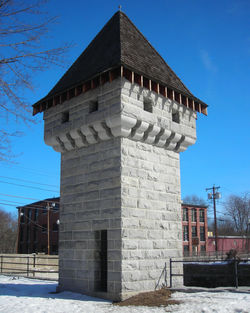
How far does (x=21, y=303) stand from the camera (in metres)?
9.72

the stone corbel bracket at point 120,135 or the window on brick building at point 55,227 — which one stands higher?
the stone corbel bracket at point 120,135

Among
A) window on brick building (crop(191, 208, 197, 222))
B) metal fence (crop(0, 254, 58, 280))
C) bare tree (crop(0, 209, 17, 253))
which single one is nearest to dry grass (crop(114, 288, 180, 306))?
metal fence (crop(0, 254, 58, 280))

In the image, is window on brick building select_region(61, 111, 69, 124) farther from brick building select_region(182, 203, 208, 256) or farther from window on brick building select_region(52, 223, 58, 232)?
brick building select_region(182, 203, 208, 256)

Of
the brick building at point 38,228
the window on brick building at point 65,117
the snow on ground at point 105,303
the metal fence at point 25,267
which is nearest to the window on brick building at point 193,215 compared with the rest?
the brick building at point 38,228

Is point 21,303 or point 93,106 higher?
point 93,106

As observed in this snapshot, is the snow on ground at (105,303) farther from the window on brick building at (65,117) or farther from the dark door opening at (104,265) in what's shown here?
the window on brick building at (65,117)

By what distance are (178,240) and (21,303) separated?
565cm

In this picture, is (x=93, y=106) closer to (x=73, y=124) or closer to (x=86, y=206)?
(x=73, y=124)

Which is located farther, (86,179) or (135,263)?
(86,179)

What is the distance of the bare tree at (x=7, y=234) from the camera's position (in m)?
80.6

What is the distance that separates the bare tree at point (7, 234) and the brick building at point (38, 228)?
1553 cm

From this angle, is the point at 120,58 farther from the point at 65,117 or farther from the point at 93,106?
the point at 65,117

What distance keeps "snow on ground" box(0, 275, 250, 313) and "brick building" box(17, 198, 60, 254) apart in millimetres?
42803

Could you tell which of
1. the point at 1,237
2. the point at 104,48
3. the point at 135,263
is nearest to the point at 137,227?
the point at 135,263
